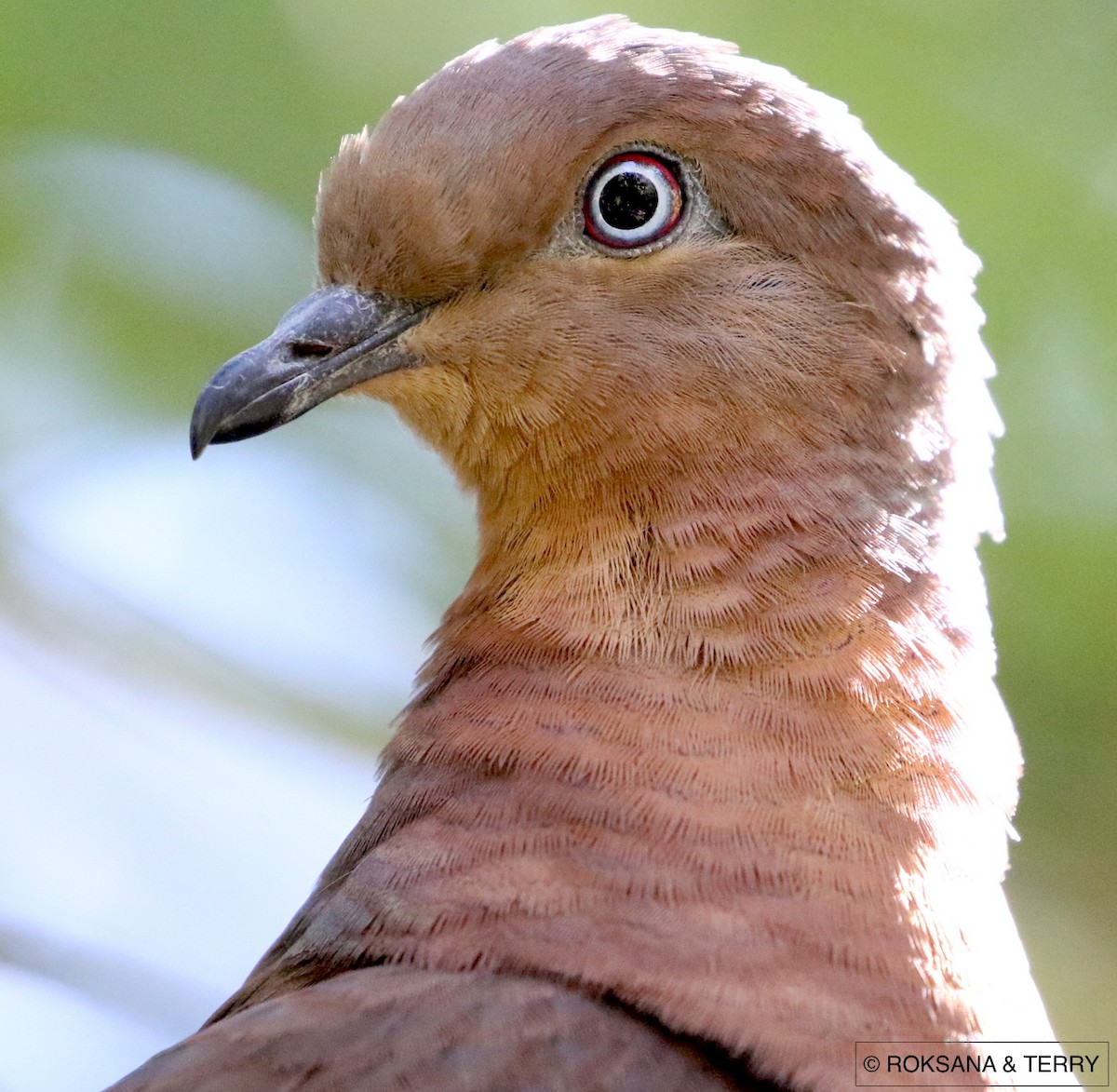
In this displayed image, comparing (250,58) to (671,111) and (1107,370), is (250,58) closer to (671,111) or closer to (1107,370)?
(671,111)

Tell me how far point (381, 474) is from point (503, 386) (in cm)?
247

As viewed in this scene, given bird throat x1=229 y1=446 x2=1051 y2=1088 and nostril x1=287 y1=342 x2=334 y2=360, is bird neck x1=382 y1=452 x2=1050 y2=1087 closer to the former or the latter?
bird throat x1=229 y1=446 x2=1051 y2=1088

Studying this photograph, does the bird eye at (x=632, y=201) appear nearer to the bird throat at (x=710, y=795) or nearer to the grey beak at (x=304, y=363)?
the grey beak at (x=304, y=363)

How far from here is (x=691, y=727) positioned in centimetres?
197

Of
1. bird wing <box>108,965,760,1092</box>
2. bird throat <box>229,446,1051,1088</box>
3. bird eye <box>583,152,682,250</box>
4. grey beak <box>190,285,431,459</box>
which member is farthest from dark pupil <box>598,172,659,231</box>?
bird wing <box>108,965,760,1092</box>

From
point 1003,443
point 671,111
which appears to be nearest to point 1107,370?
point 1003,443

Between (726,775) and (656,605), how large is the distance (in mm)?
311

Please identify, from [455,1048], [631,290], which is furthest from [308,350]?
[455,1048]

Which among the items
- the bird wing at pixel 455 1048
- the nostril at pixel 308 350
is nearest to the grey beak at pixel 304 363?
the nostril at pixel 308 350

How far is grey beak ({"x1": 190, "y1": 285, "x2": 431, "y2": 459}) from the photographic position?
7.29 ft

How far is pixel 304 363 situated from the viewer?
2.30 m

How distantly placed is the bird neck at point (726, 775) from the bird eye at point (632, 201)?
395mm

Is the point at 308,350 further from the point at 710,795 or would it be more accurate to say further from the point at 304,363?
the point at 710,795

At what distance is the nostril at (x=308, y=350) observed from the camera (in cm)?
231
